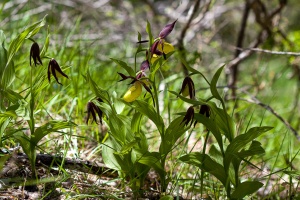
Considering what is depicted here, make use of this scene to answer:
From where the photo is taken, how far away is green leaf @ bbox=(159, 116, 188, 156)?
4.14ft

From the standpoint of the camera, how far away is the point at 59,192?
133cm

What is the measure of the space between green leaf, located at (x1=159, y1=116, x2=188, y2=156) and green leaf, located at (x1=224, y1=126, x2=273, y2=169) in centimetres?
16

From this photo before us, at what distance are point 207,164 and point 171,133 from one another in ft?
0.51

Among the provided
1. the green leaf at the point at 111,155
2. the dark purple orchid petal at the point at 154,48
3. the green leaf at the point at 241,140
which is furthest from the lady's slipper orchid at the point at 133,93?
the green leaf at the point at 241,140

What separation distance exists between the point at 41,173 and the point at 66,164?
104 millimetres

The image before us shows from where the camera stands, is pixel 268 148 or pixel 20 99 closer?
pixel 20 99

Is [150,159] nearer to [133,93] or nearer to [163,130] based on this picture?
[163,130]

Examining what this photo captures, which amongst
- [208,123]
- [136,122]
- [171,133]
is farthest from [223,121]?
[136,122]

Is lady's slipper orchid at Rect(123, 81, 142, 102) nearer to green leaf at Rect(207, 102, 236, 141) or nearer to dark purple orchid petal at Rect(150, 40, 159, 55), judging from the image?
dark purple orchid petal at Rect(150, 40, 159, 55)

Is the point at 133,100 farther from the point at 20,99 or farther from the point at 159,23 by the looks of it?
the point at 159,23

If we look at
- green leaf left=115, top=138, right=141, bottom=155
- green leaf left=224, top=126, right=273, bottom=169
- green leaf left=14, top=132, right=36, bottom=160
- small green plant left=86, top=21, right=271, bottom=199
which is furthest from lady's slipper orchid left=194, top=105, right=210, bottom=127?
green leaf left=14, top=132, right=36, bottom=160

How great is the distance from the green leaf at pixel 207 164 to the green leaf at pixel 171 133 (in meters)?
0.09

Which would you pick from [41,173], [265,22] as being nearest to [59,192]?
[41,173]

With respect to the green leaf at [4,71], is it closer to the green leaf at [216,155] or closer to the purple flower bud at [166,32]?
the purple flower bud at [166,32]
